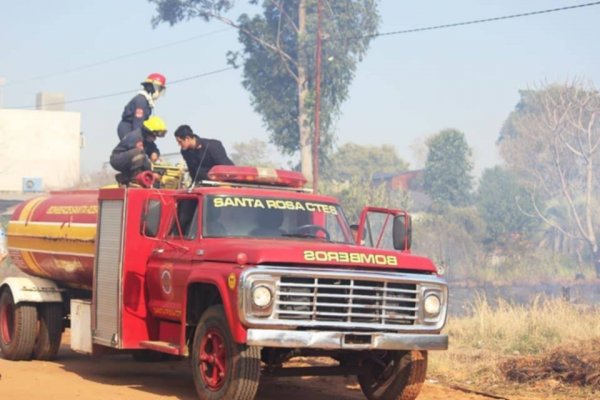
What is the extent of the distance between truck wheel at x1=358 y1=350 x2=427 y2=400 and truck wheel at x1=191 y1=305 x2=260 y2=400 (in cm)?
160

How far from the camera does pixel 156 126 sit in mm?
13500

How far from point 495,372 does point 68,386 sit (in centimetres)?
497

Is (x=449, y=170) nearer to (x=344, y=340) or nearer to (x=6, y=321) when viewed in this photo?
(x=6, y=321)

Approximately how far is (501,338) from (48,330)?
283 inches

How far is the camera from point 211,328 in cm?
1030

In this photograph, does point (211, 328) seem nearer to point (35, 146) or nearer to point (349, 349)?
point (349, 349)

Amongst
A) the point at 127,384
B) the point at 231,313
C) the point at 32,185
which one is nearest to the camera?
the point at 231,313

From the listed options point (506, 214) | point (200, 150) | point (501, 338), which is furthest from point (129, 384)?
point (506, 214)

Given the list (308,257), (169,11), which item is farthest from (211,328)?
(169,11)

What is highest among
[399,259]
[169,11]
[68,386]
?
[169,11]

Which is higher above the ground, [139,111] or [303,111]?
[303,111]

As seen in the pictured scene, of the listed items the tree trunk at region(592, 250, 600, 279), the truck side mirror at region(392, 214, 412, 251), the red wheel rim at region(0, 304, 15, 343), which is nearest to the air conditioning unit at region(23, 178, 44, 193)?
the tree trunk at region(592, 250, 600, 279)

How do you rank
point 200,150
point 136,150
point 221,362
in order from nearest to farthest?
point 221,362 < point 136,150 < point 200,150

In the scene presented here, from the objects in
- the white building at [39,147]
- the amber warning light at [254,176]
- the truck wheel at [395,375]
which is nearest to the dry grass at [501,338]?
the truck wheel at [395,375]
